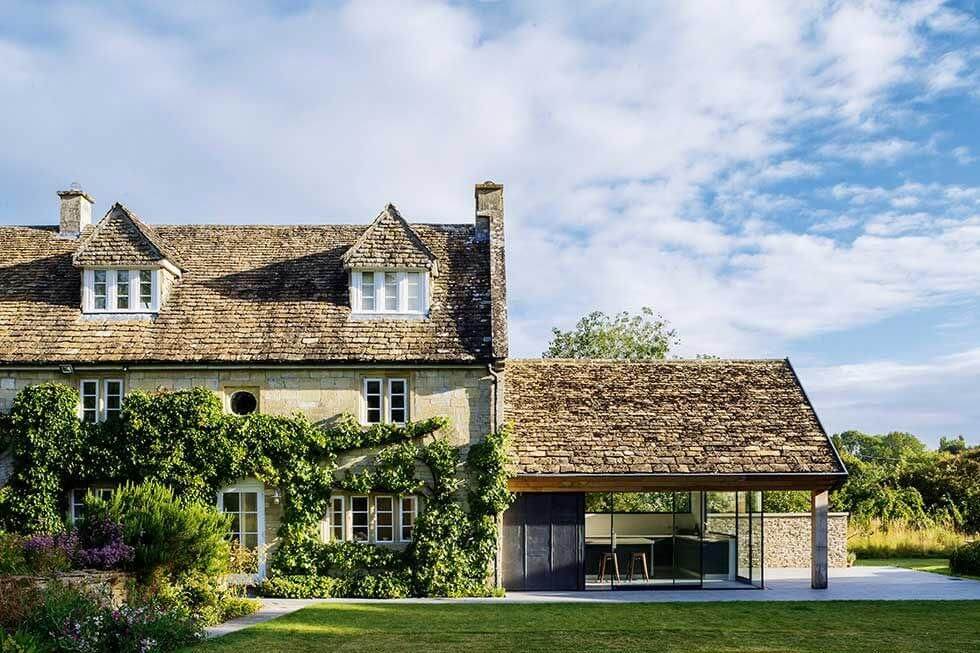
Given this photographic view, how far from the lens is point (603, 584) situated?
77.5ft

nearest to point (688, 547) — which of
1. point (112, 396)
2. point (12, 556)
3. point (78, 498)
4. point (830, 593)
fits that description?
point (830, 593)

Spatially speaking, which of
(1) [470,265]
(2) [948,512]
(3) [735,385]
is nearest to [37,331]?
(1) [470,265]

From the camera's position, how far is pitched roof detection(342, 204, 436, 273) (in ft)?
78.2

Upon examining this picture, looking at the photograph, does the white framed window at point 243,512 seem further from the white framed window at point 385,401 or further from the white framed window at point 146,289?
the white framed window at point 146,289

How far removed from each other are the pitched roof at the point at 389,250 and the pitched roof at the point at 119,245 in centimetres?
487

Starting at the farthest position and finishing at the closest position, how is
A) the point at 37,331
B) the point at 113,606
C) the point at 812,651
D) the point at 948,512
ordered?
the point at 948,512 → the point at 37,331 → the point at 113,606 → the point at 812,651

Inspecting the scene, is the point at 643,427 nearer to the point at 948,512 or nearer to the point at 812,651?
the point at 812,651

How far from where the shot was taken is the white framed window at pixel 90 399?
2259cm

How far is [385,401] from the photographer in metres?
22.8

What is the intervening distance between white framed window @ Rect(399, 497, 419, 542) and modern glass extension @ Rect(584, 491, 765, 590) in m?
4.49

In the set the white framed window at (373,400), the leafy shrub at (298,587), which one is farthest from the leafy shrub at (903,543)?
the leafy shrub at (298,587)

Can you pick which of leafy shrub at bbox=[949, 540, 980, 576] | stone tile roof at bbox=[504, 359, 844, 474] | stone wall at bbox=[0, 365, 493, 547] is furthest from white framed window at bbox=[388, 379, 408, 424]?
leafy shrub at bbox=[949, 540, 980, 576]

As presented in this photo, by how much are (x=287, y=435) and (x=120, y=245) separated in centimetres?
667

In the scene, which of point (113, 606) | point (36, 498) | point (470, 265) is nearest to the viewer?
point (113, 606)
